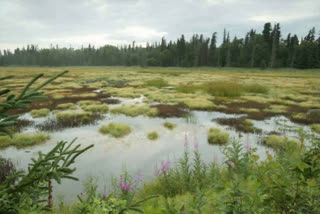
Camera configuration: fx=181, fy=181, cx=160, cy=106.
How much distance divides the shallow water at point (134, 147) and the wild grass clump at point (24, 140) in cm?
41

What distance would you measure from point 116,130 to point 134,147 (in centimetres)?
240

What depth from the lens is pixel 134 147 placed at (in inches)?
354

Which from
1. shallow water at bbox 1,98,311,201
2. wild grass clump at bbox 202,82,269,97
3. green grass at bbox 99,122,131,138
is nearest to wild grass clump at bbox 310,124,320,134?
shallow water at bbox 1,98,311,201

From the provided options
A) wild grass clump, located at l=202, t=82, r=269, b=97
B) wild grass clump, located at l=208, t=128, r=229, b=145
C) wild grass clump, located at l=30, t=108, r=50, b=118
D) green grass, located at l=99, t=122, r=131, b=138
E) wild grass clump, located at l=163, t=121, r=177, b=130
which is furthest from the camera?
wild grass clump, located at l=202, t=82, r=269, b=97

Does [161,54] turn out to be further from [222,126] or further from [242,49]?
[222,126]

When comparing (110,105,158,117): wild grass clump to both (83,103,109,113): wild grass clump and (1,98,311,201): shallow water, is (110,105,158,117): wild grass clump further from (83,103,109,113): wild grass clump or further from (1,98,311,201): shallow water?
(1,98,311,201): shallow water

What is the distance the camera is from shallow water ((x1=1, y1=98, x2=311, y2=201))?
6.62 m

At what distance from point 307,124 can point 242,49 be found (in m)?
75.6

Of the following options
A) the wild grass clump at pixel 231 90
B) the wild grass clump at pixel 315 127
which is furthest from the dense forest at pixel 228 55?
the wild grass clump at pixel 315 127

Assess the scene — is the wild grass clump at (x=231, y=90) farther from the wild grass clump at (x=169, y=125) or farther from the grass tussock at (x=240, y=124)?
the wild grass clump at (x=169, y=125)

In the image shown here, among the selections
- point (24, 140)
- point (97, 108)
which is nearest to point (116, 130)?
point (24, 140)

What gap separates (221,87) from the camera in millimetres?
24281

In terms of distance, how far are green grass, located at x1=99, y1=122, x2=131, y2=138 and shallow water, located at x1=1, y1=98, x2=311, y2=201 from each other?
375mm

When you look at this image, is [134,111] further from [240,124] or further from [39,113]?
[240,124]
